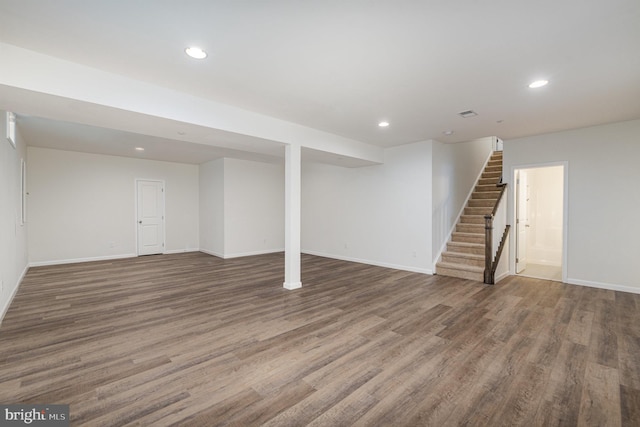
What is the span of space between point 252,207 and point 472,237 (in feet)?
18.9

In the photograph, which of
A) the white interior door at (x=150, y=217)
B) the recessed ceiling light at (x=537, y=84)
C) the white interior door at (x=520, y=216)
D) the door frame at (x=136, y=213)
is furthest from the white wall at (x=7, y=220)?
the white interior door at (x=520, y=216)

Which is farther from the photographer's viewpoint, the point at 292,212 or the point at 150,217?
the point at 150,217

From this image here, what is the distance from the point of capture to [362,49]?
251 centimetres

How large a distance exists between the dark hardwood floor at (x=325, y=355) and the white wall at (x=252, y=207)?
10.5ft

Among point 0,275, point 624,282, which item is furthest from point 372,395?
point 624,282

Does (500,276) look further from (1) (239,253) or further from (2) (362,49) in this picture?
(1) (239,253)

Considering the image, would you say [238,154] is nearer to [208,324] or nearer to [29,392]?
[208,324]

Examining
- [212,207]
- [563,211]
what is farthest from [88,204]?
[563,211]

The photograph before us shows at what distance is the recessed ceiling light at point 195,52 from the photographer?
98.6 inches

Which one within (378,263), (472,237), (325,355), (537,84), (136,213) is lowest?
(325,355)

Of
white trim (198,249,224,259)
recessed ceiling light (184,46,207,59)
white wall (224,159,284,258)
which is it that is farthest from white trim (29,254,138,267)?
recessed ceiling light (184,46,207,59)

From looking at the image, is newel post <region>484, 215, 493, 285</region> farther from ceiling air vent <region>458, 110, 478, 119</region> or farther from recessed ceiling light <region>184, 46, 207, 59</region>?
recessed ceiling light <region>184, 46, 207, 59</region>

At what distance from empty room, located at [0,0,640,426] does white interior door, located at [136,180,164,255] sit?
986 mm

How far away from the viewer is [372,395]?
82.0 inches
